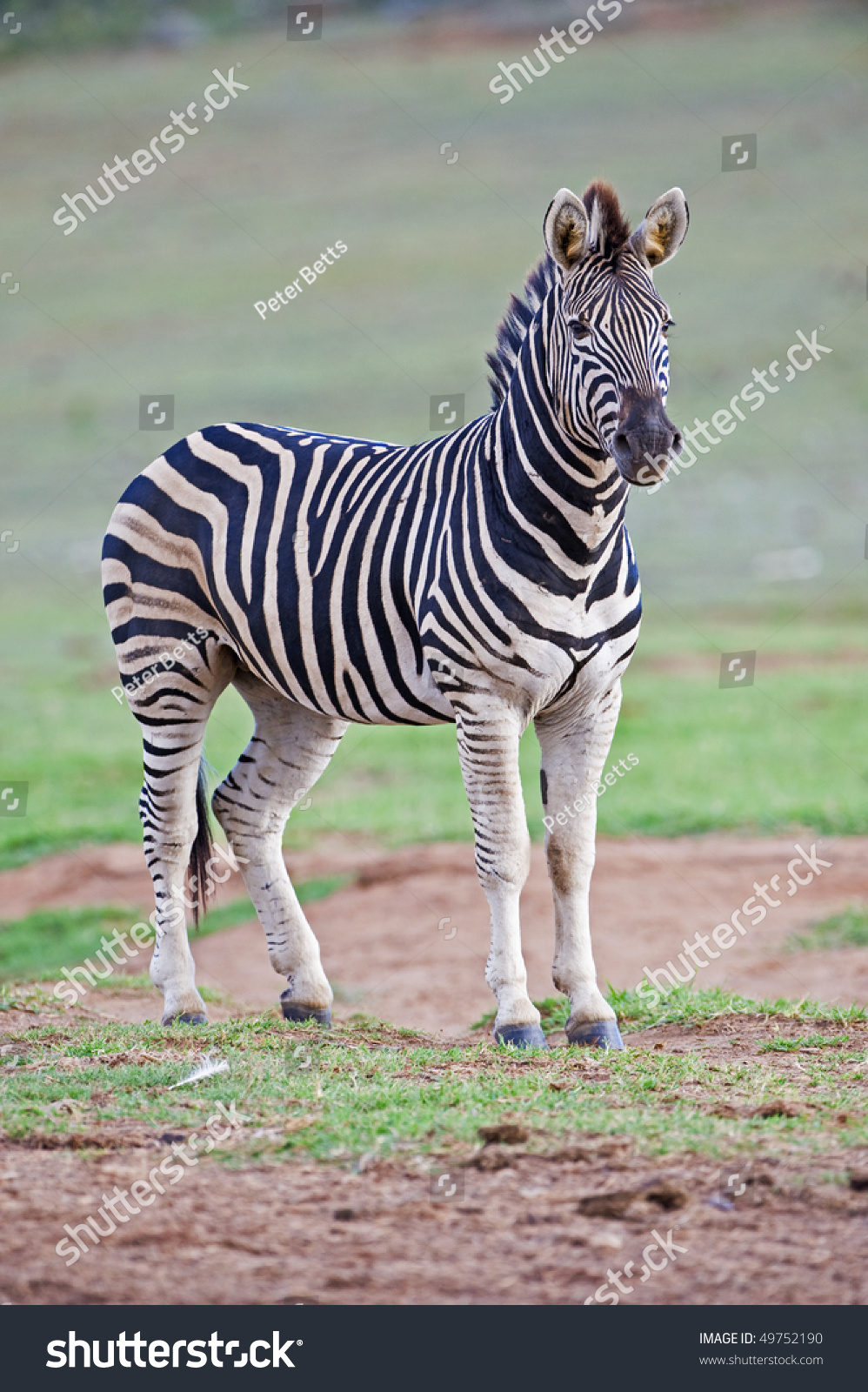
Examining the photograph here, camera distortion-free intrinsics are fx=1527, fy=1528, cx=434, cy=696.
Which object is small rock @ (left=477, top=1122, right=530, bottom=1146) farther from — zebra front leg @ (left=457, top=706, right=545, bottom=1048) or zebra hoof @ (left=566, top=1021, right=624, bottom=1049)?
zebra hoof @ (left=566, top=1021, right=624, bottom=1049)

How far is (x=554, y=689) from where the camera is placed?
5.33m

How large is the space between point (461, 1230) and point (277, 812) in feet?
10.4

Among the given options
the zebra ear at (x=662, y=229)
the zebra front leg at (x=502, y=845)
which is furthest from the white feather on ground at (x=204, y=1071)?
the zebra ear at (x=662, y=229)

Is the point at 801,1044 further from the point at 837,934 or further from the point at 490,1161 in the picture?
the point at 837,934

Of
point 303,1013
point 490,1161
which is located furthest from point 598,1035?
point 490,1161

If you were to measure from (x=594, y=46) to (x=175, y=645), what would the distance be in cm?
4998

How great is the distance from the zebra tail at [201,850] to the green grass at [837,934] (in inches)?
135

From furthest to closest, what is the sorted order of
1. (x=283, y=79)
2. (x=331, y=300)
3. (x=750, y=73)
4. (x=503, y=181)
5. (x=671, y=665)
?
1. (x=283, y=79)
2. (x=750, y=73)
3. (x=503, y=181)
4. (x=331, y=300)
5. (x=671, y=665)

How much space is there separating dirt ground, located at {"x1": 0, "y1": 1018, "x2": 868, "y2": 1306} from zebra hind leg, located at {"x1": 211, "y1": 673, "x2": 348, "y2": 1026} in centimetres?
227

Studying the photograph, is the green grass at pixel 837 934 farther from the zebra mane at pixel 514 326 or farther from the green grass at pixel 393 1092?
the zebra mane at pixel 514 326

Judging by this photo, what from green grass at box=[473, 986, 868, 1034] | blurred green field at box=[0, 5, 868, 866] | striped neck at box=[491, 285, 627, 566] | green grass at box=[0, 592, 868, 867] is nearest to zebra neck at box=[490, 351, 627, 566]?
striped neck at box=[491, 285, 627, 566]

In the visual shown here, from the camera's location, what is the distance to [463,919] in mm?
8750

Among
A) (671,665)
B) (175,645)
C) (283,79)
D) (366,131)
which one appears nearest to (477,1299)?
(175,645)
